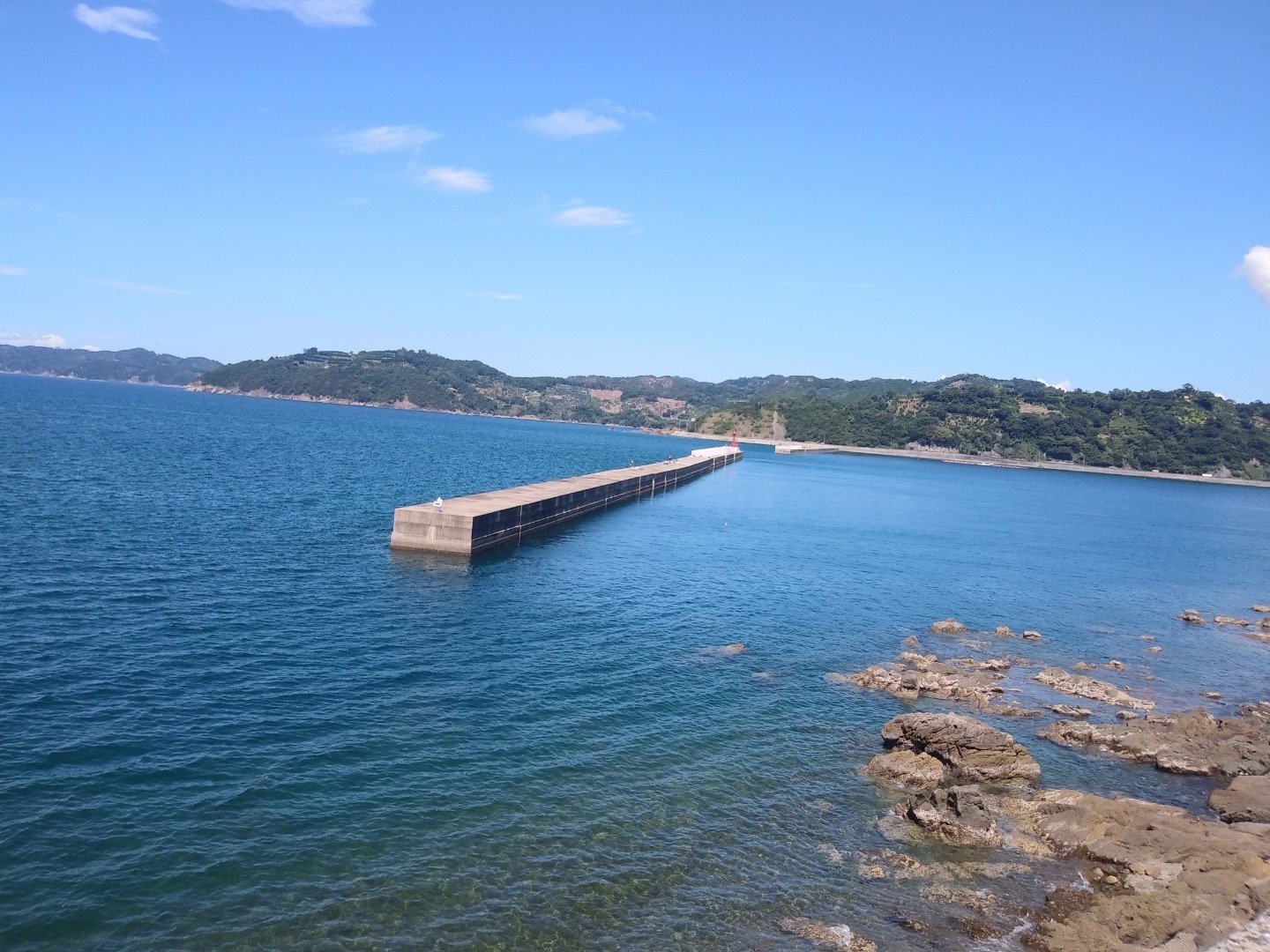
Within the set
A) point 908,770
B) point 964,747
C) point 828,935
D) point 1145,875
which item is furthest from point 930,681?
point 828,935

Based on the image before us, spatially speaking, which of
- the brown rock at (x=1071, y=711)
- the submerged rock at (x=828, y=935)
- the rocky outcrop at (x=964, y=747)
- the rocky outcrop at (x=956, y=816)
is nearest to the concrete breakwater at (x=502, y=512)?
the rocky outcrop at (x=964, y=747)

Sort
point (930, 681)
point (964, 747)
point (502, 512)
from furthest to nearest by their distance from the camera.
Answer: point (502, 512), point (930, 681), point (964, 747)

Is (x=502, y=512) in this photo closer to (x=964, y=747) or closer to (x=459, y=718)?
(x=459, y=718)

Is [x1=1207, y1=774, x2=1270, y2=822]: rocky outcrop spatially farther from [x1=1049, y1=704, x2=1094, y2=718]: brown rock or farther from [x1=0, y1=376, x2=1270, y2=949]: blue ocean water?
[x1=1049, y1=704, x2=1094, y2=718]: brown rock

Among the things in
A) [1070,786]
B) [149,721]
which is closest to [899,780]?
[1070,786]

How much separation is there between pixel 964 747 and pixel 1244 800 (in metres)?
6.20

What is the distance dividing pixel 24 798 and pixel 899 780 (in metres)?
18.6

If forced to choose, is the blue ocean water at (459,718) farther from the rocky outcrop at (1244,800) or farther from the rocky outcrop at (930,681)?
the rocky outcrop at (930,681)

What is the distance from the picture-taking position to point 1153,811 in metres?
18.8

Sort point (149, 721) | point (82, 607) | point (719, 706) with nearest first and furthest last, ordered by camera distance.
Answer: point (149, 721), point (719, 706), point (82, 607)

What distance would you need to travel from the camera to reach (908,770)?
2097 centimetres

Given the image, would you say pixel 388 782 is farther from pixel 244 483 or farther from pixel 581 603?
pixel 244 483

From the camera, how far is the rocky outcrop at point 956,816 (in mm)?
17828

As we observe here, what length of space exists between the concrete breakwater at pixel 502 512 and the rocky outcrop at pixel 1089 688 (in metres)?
26.7
